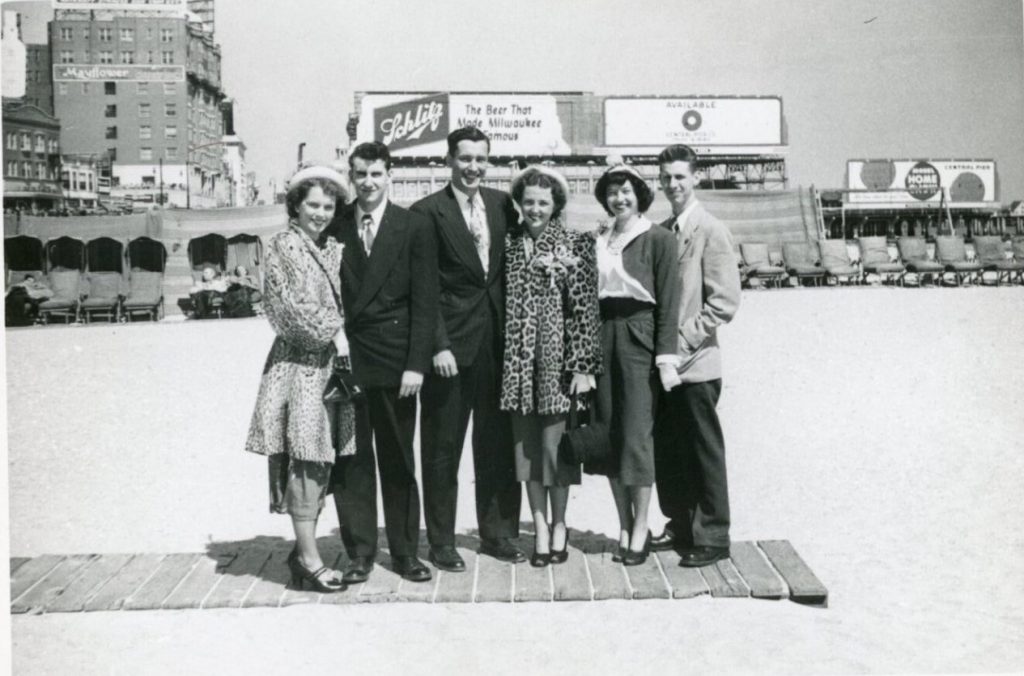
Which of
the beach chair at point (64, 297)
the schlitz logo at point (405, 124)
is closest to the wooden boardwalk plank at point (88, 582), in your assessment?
the beach chair at point (64, 297)

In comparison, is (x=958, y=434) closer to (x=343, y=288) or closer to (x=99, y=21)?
(x=343, y=288)

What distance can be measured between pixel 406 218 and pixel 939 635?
2545 millimetres

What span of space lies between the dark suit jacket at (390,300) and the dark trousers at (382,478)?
0.40ft

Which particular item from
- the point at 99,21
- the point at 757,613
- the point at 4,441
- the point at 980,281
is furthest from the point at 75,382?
the point at 980,281

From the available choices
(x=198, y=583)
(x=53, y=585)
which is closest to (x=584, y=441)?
(x=198, y=583)

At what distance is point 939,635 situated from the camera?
380 cm

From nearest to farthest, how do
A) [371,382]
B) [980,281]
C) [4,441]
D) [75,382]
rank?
[371,382] → [4,441] → [75,382] → [980,281]

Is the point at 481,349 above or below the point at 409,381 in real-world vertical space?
above

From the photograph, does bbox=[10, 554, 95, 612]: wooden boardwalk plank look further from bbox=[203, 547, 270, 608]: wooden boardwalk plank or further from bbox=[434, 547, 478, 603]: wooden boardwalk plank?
bbox=[434, 547, 478, 603]: wooden boardwalk plank

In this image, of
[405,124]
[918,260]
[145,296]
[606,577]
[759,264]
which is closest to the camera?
[606,577]

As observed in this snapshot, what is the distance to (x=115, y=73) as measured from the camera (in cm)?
976

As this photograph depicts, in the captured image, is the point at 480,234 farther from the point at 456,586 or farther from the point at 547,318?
the point at 456,586

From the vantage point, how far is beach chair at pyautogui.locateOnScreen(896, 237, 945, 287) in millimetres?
19609

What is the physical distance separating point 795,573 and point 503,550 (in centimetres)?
121
